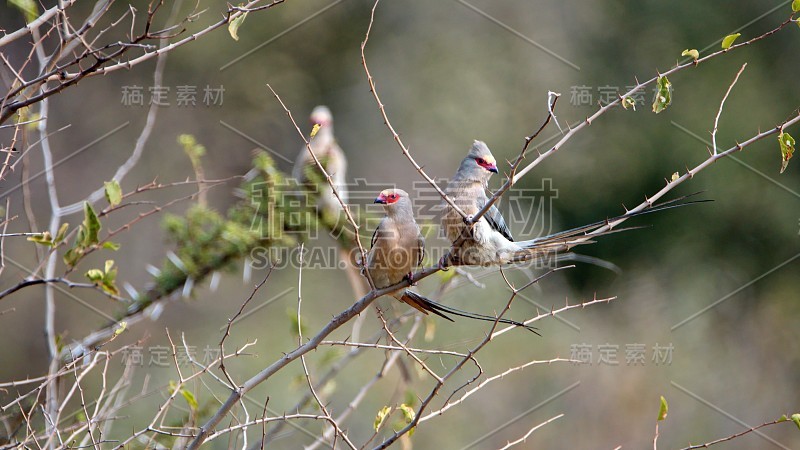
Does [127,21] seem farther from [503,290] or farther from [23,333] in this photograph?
[503,290]

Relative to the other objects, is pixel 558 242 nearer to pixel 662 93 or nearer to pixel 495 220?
pixel 495 220

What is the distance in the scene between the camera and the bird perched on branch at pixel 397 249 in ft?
10.3

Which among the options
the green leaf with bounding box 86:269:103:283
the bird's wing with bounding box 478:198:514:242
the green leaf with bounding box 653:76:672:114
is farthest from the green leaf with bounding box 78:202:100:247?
the green leaf with bounding box 653:76:672:114

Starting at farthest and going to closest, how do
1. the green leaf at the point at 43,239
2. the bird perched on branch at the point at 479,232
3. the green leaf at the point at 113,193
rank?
the bird perched on branch at the point at 479,232 < the green leaf at the point at 113,193 < the green leaf at the point at 43,239

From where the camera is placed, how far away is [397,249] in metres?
3.16

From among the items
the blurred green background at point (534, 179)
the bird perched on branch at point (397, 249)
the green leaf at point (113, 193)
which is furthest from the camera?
the blurred green background at point (534, 179)

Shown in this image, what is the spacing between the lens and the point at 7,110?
216 cm

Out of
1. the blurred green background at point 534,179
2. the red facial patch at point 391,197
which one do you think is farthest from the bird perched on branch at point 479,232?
the blurred green background at point 534,179

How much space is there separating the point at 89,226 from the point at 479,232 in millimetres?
1490

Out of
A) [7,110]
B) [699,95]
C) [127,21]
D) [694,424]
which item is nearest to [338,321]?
[7,110]

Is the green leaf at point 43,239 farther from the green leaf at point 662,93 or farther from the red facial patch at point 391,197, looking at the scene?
the green leaf at point 662,93

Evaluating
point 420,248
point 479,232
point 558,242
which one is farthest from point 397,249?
point 558,242

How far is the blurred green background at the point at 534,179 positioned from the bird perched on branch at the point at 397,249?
296 cm

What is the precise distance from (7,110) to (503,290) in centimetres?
614
